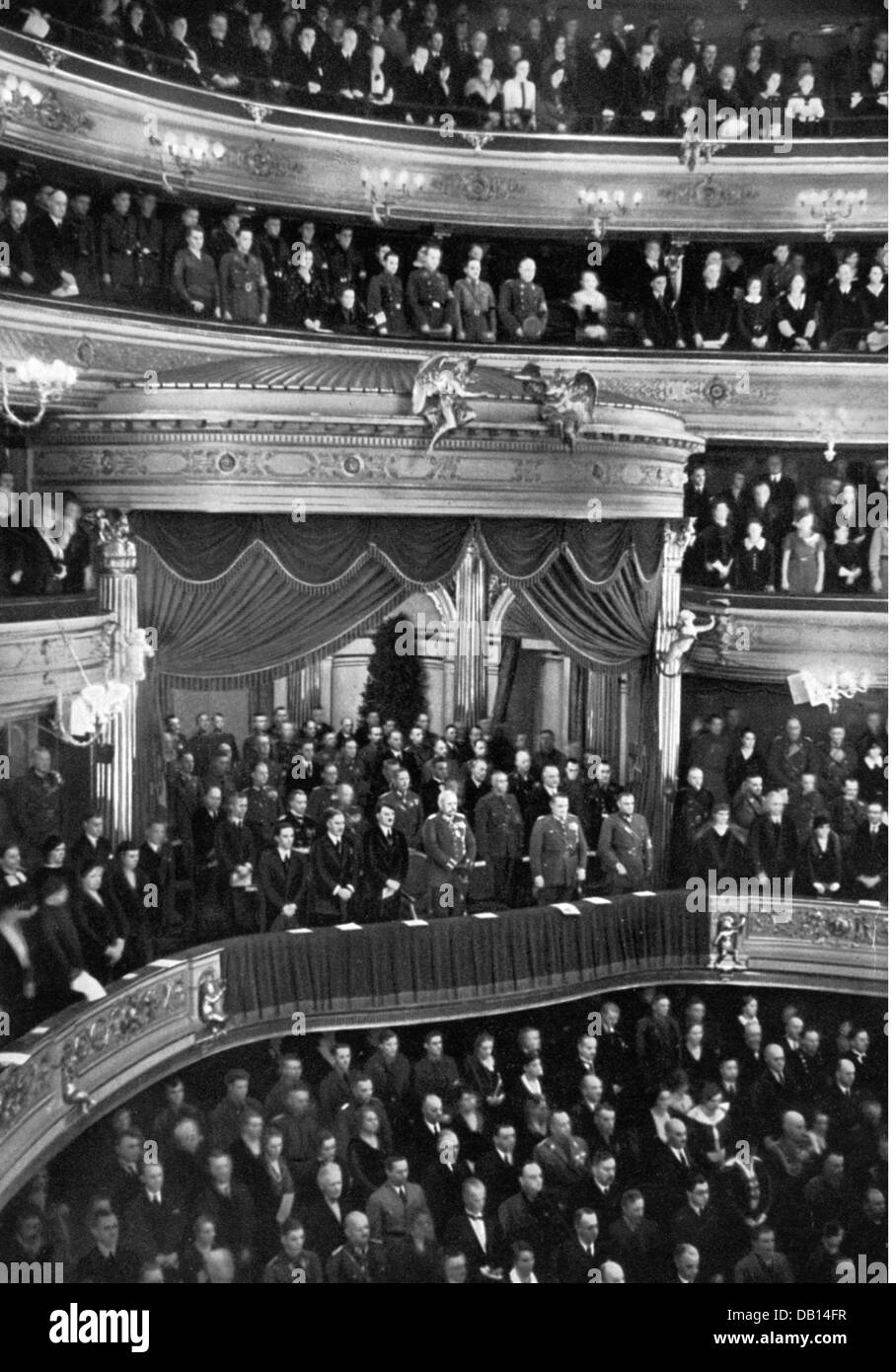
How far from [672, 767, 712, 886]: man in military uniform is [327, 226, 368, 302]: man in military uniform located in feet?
16.7

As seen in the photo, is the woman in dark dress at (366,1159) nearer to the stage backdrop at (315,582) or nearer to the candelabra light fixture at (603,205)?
the stage backdrop at (315,582)

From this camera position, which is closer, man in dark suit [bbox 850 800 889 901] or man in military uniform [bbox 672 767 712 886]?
man in dark suit [bbox 850 800 889 901]

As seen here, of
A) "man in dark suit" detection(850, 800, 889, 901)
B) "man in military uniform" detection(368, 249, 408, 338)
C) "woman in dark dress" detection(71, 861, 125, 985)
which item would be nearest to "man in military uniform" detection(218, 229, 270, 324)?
"man in military uniform" detection(368, 249, 408, 338)

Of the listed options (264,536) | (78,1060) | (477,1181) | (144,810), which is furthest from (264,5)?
(477,1181)

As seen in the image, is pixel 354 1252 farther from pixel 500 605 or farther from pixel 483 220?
pixel 483 220

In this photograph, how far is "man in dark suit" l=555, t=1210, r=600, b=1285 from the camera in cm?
1270

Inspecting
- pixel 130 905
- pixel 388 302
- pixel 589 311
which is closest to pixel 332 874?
pixel 130 905

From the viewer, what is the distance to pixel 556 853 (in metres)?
14.2

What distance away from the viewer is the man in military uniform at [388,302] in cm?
1484

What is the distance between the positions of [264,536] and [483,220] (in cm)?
382

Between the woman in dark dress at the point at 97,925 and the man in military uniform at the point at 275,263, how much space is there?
16.8 feet

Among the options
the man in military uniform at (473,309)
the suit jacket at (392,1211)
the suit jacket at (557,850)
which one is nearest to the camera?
the suit jacket at (392,1211)

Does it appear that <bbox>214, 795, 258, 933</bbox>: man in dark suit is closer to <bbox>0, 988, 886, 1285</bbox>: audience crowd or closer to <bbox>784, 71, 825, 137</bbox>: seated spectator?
<bbox>0, 988, 886, 1285</bbox>: audience crowd

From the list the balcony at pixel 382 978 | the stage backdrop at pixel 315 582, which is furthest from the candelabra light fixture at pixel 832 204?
the balcony at pixel 382 978
